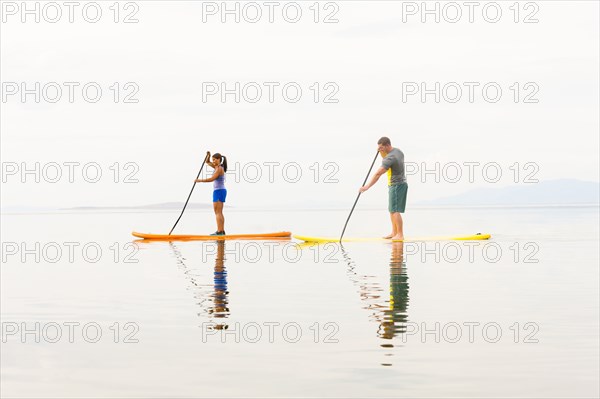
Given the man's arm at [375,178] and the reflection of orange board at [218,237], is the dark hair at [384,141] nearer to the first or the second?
the man's arm at [375,178]

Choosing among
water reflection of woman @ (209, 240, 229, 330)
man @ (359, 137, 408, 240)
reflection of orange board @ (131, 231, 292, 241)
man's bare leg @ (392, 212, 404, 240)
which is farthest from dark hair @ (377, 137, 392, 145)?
water reflection of woman @ (209, 240, 229, 330)

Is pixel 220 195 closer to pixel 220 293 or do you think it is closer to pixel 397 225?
pixel 397 225

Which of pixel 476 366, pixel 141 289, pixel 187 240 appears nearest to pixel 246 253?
pixel 187 240

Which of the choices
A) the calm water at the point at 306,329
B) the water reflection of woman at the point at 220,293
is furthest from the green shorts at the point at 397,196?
the water reflection of woman at the point at 220,293

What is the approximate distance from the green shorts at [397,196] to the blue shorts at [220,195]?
14.8ft

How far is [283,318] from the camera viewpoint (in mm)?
8914

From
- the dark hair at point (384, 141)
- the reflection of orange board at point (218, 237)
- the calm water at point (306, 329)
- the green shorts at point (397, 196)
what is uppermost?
the dark hair at point (384, 141)

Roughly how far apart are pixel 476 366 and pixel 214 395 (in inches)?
77.4

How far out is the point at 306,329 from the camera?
26.9 feet

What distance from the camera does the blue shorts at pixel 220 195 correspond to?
22.8 metres

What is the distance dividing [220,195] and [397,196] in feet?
15.6

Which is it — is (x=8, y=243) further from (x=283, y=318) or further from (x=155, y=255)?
(x=283, y=318)

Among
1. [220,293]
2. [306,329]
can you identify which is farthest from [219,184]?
[306,329]

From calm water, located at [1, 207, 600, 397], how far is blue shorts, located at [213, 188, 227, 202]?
708 cm
